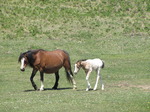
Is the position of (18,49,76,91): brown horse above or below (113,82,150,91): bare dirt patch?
above

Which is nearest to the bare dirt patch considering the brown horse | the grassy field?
the grassy field

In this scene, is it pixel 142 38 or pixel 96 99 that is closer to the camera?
pixel 96 99

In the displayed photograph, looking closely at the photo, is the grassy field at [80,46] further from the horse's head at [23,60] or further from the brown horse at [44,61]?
the horse's head at [23,60]

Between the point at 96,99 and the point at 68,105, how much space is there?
6.08 feet

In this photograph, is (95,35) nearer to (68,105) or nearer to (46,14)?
(46,14)

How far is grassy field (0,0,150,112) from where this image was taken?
2027 centimetres

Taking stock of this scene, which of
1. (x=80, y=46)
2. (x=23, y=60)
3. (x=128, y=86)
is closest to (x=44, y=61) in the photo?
(x=23, y=60)

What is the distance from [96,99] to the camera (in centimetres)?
2080

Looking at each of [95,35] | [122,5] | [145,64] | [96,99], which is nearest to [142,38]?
[95,35]

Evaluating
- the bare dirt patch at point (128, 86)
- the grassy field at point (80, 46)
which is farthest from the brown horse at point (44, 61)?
the bare dirt patch at point (128, 86)

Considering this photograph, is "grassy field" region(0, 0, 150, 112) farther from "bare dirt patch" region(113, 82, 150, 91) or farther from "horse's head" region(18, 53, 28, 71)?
"horse's head" region(18, 53, 28, 71)

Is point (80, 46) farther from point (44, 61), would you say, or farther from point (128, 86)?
point (44, 61)

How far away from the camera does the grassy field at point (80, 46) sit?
2027 cm

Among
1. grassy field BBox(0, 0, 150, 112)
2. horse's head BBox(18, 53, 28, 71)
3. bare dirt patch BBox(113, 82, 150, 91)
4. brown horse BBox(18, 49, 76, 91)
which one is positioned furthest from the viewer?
bare dirt patch BBox(113, 82, 150, 91)
